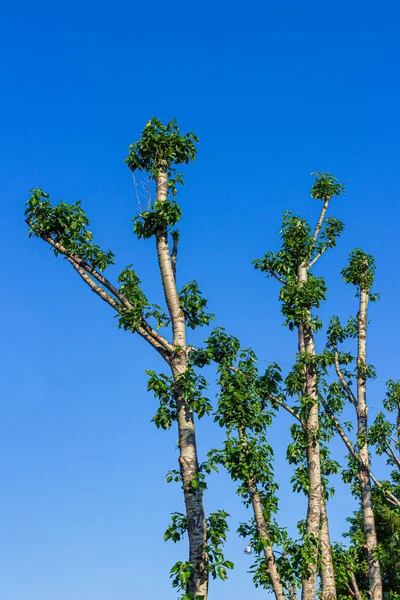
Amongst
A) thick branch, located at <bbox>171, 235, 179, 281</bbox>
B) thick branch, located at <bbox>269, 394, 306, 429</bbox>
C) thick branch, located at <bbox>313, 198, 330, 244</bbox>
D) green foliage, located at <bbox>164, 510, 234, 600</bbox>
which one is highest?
thick branch, located at <bbox>313, 198, 330, 244</bbox>

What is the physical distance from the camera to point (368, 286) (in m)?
25.4

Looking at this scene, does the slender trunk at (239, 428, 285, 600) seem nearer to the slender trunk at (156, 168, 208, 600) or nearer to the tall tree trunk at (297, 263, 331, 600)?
the tall tree trunk at (297, 263, 331, 600)

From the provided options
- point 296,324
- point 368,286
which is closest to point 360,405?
point 368,286

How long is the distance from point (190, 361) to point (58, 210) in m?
4.09

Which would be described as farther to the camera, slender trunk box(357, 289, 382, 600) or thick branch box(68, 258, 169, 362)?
slender trunk box(357, 289, 382, 600)

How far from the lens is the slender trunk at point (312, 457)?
14.8m

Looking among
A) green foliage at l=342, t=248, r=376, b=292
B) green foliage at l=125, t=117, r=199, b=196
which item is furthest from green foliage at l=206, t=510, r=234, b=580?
green foliage at l=342, t=248, r=376, b=292

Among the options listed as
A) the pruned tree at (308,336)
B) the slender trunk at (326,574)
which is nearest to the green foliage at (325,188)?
the pruned tree at (308,336)

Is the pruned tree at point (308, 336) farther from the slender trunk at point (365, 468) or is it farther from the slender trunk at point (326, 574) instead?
the slender trunk at point (365, 468)

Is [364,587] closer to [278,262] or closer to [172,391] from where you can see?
[278,262]

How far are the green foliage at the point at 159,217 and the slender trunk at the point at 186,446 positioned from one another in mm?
142

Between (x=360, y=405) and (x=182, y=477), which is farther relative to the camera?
(x=360, y=405)

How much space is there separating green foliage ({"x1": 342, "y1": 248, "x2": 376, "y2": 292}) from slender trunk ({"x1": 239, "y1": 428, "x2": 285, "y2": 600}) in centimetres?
1123

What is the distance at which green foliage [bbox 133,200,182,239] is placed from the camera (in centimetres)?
1422
